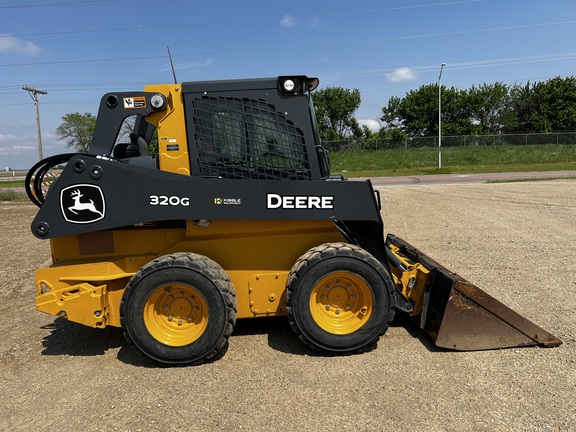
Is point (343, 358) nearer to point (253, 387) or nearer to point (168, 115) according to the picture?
point (253, 387)

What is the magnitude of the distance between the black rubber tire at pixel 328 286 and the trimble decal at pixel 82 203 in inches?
70.5

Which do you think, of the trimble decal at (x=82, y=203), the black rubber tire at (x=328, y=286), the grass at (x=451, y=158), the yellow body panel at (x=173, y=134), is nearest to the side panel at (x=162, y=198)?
the trimble decal at (x=82, y=203)

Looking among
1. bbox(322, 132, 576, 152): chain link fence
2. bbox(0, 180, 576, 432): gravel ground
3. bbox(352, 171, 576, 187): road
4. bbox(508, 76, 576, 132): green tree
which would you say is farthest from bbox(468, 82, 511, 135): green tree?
bbox(0, 180, 576, 432): gravel ground

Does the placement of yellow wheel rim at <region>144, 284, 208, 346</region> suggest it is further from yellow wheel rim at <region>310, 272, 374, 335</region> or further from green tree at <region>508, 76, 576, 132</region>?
green tree at <region>508, 76, 576, 132</region>

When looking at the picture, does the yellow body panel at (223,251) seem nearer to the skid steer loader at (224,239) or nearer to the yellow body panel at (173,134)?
the skid steer loader at (224,239)

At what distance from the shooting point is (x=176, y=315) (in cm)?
397

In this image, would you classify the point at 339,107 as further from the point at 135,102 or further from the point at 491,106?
the point at 135,102

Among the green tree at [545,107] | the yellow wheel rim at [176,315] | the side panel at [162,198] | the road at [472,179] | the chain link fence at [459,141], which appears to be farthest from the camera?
the green tree at [545,107]

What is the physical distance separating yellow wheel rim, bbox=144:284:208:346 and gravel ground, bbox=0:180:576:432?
0.29m

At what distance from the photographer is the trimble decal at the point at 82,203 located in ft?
12.3

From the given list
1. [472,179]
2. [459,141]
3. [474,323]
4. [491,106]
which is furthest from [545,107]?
[474,323]

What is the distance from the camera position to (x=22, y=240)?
10133 mm

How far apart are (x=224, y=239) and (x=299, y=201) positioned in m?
0.83

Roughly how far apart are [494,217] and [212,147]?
29.2 feet
